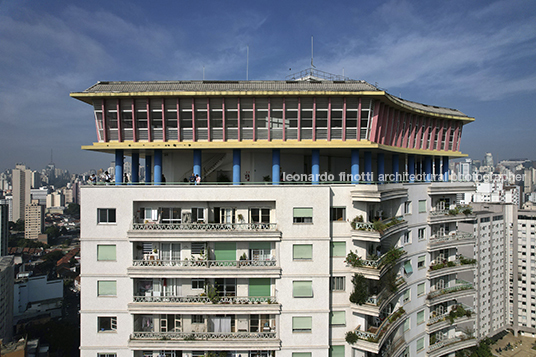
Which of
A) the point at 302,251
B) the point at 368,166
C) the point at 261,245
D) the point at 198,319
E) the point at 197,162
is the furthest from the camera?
the point at 368,166

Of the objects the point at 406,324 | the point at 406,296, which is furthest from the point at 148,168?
the point at 406,324

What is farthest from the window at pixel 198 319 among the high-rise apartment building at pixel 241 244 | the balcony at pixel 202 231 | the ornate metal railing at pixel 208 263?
the balcony at pixel 202 231

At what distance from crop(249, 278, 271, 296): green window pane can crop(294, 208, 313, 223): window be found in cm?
537

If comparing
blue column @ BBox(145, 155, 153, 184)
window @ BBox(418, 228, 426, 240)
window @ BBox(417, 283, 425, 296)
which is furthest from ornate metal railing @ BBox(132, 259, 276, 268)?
window @ BBox(417, 283, 425, 296)

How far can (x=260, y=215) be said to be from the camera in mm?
23859

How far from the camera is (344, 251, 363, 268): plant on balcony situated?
23.2m

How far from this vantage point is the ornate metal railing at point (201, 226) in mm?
22797

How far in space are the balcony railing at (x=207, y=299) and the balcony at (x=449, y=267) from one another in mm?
19159

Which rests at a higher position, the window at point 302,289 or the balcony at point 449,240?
the balcony at point 449,240

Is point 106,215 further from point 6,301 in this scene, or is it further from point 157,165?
point 6,301

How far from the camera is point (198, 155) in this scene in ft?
94.7

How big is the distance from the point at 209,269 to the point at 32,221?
214869 mm

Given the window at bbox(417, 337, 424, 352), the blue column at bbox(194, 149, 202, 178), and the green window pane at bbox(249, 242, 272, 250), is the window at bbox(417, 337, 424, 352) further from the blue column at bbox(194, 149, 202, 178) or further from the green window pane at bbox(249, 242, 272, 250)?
the blue column at bbox(194, 149, 202, 178)

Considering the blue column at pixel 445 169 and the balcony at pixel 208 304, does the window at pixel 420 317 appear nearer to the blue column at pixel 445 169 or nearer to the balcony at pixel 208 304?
the balcony at pixel 208 304
